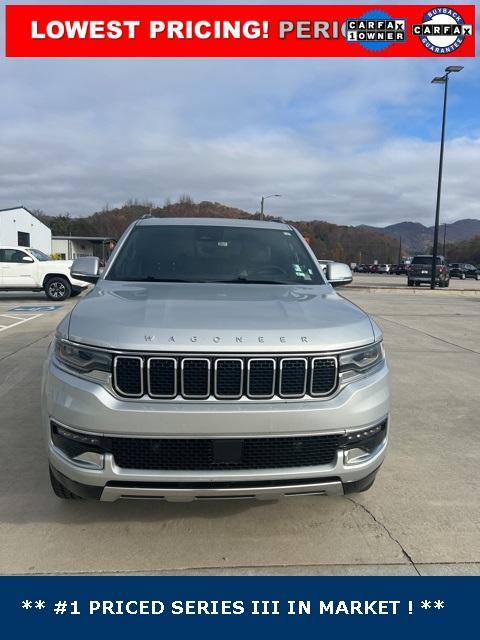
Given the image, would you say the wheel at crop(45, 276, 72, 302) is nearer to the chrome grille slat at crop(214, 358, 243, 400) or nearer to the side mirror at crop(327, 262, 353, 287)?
the side mirror at crop(327, 262, 353, 287)

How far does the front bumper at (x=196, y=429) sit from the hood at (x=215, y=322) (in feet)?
0.88

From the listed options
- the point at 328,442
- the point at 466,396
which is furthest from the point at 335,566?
the point at 466,396

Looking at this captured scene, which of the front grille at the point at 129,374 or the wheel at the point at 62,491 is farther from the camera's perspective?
the wheel at the point at 62,491

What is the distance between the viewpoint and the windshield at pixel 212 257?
3973mm

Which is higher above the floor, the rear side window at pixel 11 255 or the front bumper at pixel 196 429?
the rear side window at pixel 11 255

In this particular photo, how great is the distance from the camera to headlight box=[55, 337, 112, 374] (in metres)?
2.58

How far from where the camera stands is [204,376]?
8.32 ft

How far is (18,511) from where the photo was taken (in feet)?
10.4

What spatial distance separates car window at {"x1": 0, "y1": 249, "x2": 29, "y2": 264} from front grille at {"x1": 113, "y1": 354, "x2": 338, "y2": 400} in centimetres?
1597

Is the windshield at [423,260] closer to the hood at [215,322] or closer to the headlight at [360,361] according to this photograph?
the hood at [215,322]

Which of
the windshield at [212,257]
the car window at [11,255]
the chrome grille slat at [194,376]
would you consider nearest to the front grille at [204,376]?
the chrome grille slat at [194,376]

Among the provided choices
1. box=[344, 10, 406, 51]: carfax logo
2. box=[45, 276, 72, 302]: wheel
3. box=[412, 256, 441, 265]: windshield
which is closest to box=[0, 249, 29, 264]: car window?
box=[45, 276, 72, 302]: wheel

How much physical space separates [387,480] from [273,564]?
130cm
